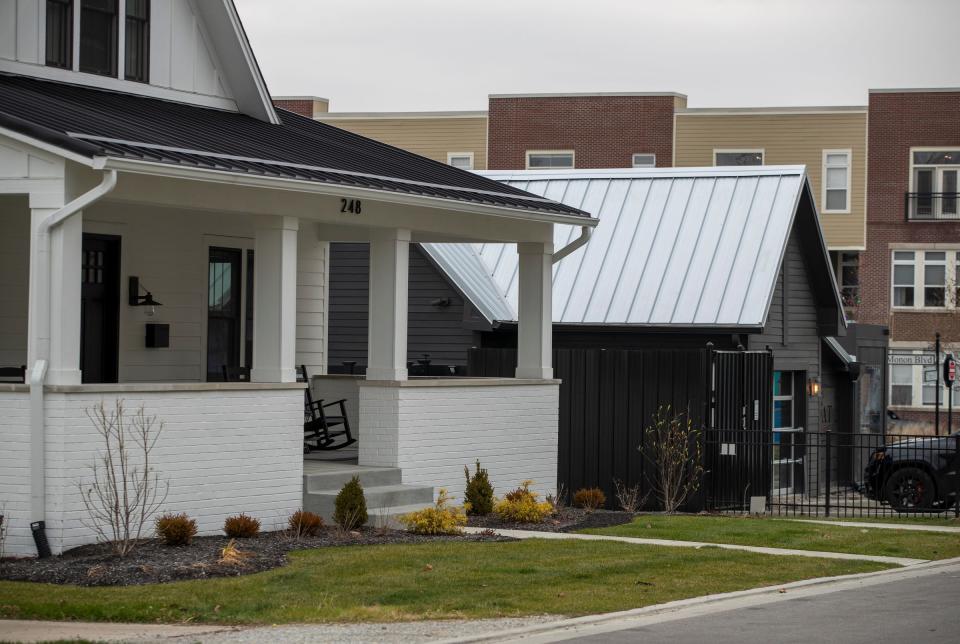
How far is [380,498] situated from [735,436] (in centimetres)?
728

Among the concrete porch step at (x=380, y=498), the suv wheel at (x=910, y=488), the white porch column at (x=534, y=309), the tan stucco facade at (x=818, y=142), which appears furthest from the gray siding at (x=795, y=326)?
the tan stucco facade at (x=818, y=142)

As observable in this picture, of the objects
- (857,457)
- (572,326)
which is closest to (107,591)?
(572,326)

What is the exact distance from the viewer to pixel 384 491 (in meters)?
16.2

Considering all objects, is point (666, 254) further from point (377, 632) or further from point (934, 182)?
point (934, 182)

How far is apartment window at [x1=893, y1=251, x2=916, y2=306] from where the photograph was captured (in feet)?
A: 155

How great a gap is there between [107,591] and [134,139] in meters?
4.71

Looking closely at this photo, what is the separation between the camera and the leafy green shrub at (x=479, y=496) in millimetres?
17109

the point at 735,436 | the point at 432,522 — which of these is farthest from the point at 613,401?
the point at 432,522

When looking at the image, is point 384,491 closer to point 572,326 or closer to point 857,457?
point 572,326

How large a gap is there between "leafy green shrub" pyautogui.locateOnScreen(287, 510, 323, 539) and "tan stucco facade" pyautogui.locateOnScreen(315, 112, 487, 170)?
36.3 m

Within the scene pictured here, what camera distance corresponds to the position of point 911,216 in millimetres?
47250

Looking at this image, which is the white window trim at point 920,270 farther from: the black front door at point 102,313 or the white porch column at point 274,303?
the white porch column at point 274,303

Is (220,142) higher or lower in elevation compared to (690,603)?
higher

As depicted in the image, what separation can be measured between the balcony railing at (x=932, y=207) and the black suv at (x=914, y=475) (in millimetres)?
25375
